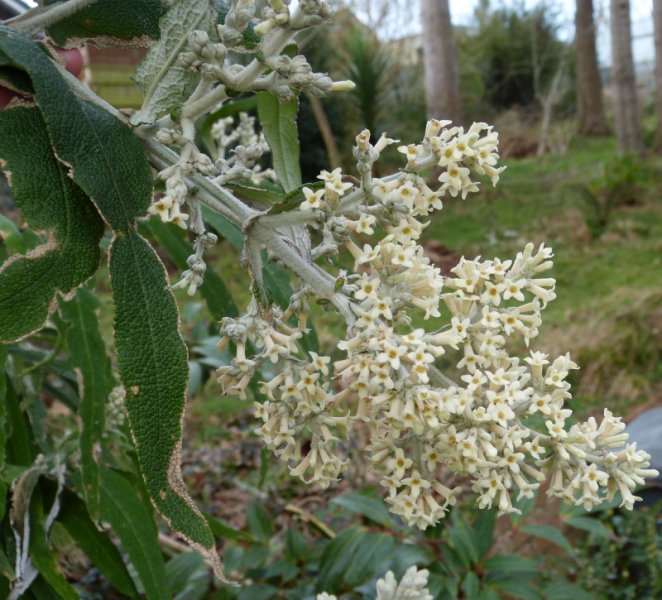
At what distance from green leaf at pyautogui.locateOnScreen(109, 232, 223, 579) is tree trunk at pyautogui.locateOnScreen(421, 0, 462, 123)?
21.0ft

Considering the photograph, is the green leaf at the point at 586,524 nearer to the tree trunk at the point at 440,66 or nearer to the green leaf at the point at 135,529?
the green leaf at the point at 135,529

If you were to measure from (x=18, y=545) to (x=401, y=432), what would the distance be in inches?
27.0

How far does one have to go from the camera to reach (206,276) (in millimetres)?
1173

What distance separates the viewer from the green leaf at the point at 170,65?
2.14 ft

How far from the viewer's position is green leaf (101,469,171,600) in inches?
44.0

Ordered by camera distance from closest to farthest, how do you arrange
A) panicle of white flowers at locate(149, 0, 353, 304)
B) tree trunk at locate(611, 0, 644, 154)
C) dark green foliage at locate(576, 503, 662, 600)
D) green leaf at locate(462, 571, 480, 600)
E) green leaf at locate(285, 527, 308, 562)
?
panicle of white flowers at locate(149, 0, 353, 304) → green leaf at locate(462, 571, 480, 600) → green leaf at locate(285, 527, 308, 562) → dark green foliage at locate(576, 503, 662, 600) → tree trunk at locate(611, 0, 644, 154)

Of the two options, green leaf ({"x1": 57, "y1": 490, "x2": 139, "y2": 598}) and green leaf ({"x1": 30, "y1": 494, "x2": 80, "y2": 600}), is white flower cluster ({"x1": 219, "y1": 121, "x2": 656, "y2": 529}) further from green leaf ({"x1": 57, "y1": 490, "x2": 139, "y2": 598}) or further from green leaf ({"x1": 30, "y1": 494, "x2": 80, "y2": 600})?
green leaf ({"x1": 57, "y1": 490, "x2": 139, "y2": 598})

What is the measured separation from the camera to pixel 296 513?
6.65 ft

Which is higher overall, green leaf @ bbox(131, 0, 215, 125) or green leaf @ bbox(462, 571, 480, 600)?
green leaf @ bbox(131, 0, 215, 125)

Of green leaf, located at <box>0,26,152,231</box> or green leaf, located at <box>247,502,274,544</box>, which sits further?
green leaf, located at <box>247,502,274,544</box>

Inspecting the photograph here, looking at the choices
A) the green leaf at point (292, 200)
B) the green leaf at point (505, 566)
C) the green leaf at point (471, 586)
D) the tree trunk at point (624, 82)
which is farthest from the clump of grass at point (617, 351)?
the tree trunk at point (624, 82)

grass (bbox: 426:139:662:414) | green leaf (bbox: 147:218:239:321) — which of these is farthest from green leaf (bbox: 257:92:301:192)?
grass (bbox: 426:139:662:414)

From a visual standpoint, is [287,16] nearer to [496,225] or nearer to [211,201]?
[211,201]

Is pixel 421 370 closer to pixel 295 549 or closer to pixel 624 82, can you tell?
pixel 295 549
